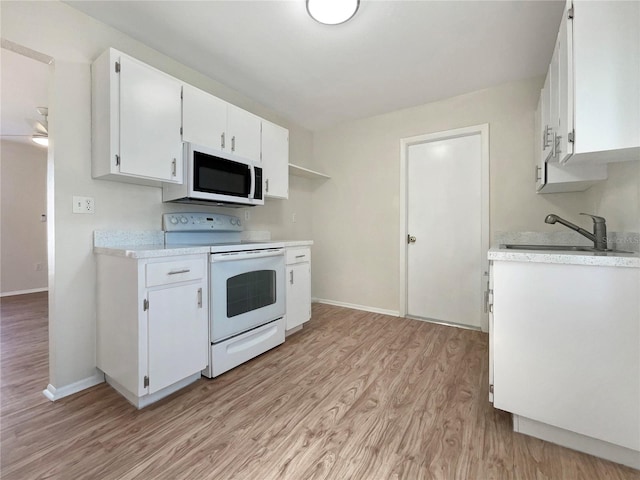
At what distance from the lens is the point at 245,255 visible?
2037 mm

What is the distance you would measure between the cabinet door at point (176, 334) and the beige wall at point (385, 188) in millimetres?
2153

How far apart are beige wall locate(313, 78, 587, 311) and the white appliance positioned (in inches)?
54.6

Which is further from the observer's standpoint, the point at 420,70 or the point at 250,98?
the point at 250,98

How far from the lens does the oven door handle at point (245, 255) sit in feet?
6.02

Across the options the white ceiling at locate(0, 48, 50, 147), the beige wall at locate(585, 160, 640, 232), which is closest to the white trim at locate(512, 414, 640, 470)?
the beige wall at locate(585, 160, 640, 232)

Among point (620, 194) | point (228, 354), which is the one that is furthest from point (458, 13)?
point (228, 354)

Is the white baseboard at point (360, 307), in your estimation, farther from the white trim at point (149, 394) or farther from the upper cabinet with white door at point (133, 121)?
the upper cabinet with white door at point (133, 121)

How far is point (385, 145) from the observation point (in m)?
3.29

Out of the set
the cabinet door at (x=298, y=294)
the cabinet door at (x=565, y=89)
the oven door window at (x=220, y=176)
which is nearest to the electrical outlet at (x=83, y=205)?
the oven door window at (x=220, y=176)

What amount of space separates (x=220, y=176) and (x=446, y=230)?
2.32 meters

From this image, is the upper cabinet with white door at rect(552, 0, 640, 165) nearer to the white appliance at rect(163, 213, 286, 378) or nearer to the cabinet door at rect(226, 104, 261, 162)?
the white appliance at rect(163, 213, 286, 378)

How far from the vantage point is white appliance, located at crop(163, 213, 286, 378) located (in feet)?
6.06

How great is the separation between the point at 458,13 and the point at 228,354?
2.73 meters

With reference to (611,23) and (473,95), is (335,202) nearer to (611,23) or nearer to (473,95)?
(473,95)
